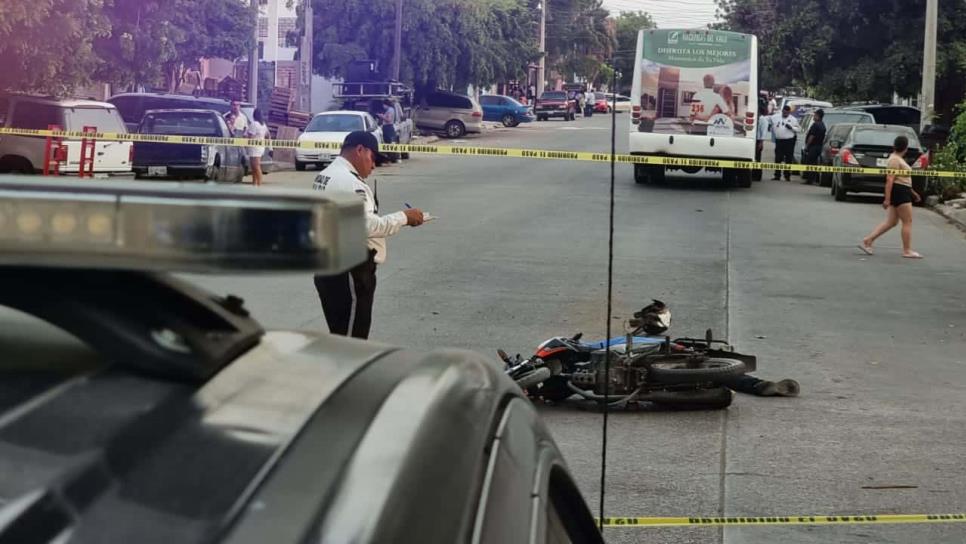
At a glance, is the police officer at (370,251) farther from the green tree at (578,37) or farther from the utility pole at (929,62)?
the green tree at (578,37)

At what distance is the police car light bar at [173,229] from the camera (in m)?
1.19

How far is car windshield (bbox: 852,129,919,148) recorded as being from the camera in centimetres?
2517

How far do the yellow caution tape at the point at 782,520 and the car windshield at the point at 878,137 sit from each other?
2010cm

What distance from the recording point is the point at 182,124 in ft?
82.7

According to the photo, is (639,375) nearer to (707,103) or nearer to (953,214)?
(953,214)

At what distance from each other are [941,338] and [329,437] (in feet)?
34.6

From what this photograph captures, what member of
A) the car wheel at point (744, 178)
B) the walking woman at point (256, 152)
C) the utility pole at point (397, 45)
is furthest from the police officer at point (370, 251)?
the utility pole at point (397, 45)

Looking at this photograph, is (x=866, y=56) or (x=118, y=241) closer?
(x=118, y=241)

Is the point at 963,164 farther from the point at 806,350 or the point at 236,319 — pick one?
the point at 236,319

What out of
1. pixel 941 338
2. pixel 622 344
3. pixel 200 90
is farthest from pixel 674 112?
pixel 200 90

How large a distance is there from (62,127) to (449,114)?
29979mm

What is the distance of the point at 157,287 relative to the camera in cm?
143

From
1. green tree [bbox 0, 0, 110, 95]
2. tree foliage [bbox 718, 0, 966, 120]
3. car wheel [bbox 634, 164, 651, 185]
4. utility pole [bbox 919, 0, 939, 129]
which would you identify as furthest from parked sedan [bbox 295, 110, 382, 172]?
tree foliage [bbox 718, 0, 966, 120]

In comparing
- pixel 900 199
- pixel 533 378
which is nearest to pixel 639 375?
pixel 533 378
